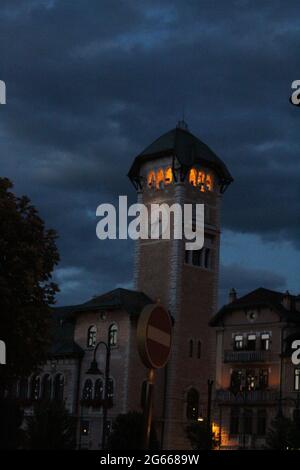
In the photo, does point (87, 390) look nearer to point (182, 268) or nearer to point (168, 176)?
point (182, 268)

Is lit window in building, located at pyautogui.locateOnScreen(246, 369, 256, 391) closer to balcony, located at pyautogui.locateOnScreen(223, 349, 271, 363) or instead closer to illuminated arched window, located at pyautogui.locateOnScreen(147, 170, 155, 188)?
balcony, located at pyautogui.locateOnScreen(223, 349, 271, 363)

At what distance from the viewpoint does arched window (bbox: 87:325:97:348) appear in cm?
8138

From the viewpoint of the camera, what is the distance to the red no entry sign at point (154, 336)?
12023 millimetres

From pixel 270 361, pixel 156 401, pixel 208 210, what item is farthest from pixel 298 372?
pixel 208 210

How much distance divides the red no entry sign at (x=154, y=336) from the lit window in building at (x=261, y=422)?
54.2 meters

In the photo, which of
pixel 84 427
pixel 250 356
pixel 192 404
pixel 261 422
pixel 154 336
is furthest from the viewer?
pixel 192 404

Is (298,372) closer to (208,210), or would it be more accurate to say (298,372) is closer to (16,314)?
(208,210)

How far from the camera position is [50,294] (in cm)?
3659

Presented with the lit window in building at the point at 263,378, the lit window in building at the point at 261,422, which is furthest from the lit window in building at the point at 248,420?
the lit window in building at the point at 263,378

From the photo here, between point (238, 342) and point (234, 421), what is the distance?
5.88 m

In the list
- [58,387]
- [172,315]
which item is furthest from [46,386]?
[172,315]

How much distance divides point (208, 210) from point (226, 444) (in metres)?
26.7

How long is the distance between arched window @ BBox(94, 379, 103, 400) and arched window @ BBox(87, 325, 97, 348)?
3557mm

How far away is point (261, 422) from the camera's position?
65375mm
